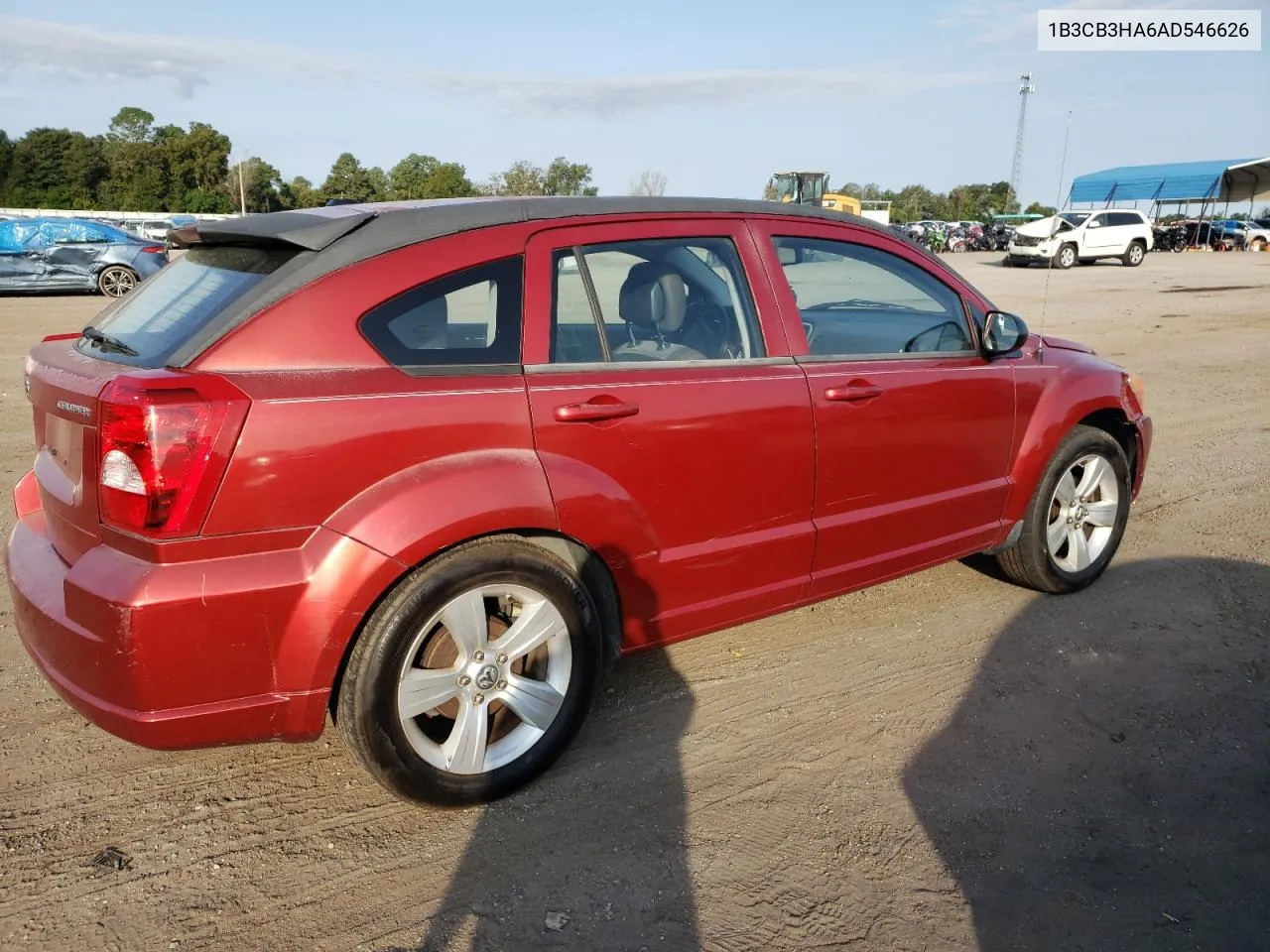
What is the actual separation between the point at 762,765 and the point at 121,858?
1.93 meters

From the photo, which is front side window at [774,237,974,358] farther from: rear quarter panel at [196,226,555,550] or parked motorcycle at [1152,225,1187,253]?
parked motorcycle at [1152,225,1187,253]

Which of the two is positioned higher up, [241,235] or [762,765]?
[241,235]

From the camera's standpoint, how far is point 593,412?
2.96 metres

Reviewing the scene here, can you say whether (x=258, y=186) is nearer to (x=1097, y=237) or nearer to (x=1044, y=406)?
(x=1097, y=237)

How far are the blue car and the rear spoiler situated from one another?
1715 centimetres

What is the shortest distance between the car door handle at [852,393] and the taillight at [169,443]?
2015 mm

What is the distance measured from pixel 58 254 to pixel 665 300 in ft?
61.6

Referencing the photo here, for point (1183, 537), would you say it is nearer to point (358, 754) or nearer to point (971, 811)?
point (971, 811)

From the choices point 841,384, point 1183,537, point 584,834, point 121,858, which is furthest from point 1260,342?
point 121,858

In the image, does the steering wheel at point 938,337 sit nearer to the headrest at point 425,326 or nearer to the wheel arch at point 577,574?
the wheel arch at point 577,574

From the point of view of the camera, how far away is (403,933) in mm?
2439

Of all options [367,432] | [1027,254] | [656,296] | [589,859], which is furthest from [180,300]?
[1027,254]

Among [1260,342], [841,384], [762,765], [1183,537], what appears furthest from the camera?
[1260,342]

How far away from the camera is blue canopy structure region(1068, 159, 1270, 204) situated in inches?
2067
